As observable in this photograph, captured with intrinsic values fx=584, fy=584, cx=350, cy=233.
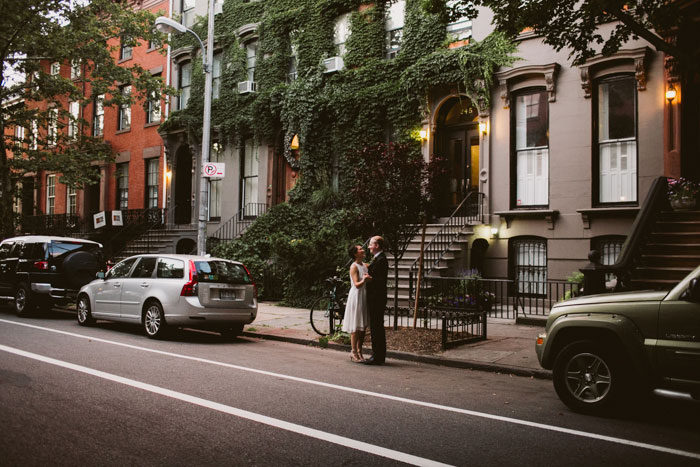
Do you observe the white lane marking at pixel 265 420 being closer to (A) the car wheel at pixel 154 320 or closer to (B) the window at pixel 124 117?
(A) the car wheel at pixel 154 320

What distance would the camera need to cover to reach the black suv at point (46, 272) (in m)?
14.0

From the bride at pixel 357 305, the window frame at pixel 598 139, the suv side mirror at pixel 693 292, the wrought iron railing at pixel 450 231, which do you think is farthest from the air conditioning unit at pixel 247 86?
the suv side mirror at pixel 693 292

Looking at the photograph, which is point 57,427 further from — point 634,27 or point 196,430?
point 634,27

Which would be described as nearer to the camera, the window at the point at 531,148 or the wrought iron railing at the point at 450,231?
the wrought iron railing at the point at 450,231

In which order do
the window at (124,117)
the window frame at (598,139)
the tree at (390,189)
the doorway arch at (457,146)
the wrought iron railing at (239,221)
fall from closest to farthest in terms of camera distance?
the tree at (390,189) → the window frame at (598,139) → the doorway arch at (457,146) → the wrought iron railing at (239,221) → the window at (124,117)

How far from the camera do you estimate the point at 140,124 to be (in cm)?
2777

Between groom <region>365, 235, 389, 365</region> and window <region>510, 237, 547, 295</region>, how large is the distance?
714 cm

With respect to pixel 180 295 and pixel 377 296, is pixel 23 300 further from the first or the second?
pixel 377 296

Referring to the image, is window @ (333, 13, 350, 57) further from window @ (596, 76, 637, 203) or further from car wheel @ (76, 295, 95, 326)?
car wheel @ (76, 295, 95, 326)

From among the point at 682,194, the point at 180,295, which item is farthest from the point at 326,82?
the point at 682,194

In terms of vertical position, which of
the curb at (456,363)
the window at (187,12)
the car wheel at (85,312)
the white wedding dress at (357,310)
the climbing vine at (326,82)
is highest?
the window at (187,12)

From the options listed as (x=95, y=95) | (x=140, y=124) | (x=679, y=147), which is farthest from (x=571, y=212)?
(x=140, y=124)

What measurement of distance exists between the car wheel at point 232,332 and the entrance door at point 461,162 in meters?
8.08

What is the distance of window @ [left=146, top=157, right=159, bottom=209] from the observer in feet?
88.2
